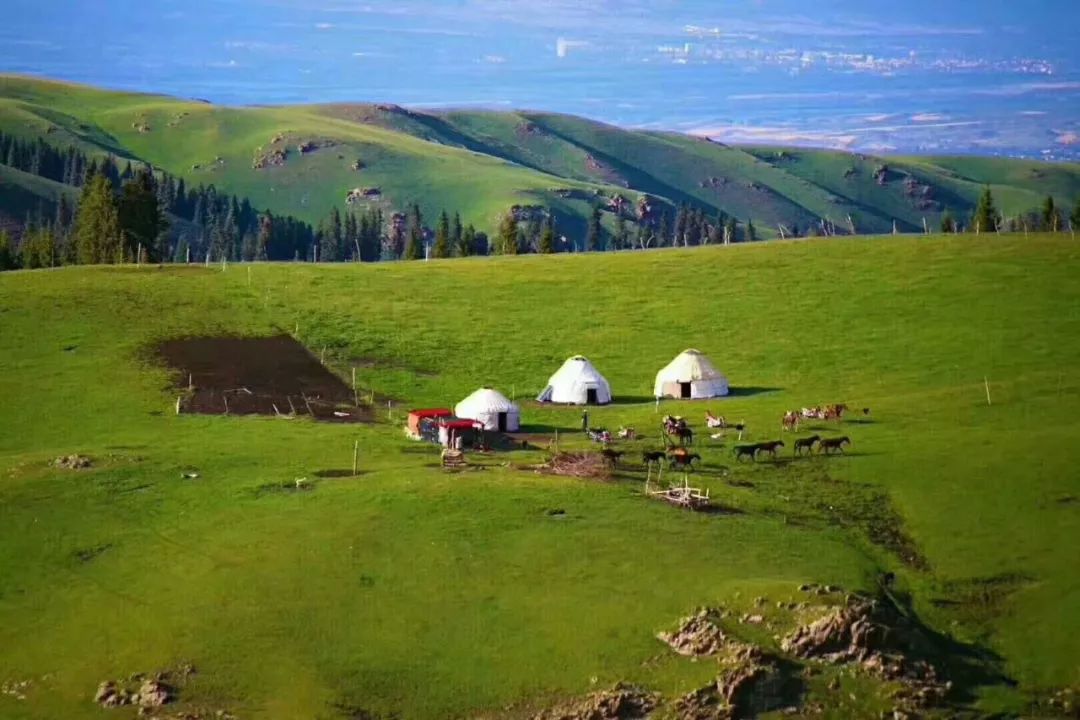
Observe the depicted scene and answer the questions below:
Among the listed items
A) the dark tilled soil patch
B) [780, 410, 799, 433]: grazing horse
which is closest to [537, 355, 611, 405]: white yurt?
the dark tilled soil patch

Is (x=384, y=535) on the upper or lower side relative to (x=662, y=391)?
lower

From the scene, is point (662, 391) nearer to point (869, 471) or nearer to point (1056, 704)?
point (869, 471)

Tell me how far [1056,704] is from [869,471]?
1902cm

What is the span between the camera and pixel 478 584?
54562mm

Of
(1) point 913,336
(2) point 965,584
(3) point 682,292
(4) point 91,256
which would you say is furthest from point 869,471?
(4) point 91,256

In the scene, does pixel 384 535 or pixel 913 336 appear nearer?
pixel 384 535

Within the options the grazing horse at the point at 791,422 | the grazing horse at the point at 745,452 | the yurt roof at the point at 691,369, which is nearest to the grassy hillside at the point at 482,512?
the grazing horse at the point at 745,452

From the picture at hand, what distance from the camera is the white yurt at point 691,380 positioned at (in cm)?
8500

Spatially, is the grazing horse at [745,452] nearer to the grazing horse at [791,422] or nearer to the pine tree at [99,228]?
the grazing horse at [791,422]

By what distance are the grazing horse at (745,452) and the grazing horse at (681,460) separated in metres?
2.11

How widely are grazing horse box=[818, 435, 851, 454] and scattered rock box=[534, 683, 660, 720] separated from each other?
24.4 meters

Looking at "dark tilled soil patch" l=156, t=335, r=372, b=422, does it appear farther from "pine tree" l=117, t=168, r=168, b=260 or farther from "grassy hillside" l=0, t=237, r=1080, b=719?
"pine tree" l=117, t=168, r=168, b=260

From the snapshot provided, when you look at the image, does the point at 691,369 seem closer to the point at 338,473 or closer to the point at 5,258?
the point at 338,473

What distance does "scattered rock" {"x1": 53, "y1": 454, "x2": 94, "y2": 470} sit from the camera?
218 feet
